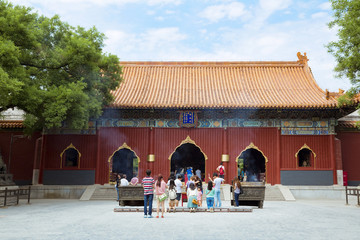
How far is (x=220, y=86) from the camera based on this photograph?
70.1ft

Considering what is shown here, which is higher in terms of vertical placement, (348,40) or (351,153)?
(348,40)

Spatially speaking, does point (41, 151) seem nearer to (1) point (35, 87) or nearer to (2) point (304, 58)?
(1) point (35, 87)

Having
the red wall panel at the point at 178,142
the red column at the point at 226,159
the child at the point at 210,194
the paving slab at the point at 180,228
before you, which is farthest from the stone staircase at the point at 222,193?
the paving slab at the point at 180,228

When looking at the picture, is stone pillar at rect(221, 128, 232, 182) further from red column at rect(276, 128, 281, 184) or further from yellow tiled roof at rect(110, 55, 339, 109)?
red column at rect(276, 128, 281, 184)

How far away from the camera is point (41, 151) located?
768 inches

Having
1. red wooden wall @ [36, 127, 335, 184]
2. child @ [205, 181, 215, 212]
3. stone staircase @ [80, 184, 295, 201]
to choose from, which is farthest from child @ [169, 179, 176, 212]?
red wooden wall @ [36, 127, 335, 184]

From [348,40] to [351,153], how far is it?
33.9 feet

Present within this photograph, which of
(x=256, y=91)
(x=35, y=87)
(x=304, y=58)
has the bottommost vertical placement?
(x=35, y=87)

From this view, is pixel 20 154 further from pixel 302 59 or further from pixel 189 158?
pixel 302 59

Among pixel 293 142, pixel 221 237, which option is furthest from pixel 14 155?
pixel 221 237

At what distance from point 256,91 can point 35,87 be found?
12.3 m

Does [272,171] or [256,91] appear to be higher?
[256,91]

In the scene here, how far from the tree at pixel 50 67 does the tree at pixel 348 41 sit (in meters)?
9.89

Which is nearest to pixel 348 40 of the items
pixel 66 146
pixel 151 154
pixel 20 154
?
pixel 151 154
